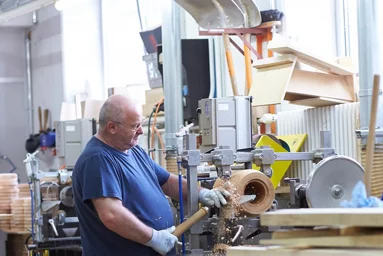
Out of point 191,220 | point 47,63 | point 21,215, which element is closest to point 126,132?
point 191,220

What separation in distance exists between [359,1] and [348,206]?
3.02m

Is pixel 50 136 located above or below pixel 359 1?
below

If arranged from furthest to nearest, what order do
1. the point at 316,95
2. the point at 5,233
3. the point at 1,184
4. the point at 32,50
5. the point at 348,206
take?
the point at 32,50 < the point at 5,233 < the point at 1,184 < the point at 316,95 < the point at 348,206

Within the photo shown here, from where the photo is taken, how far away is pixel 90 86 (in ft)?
33.7

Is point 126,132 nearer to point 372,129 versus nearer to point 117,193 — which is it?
point 117,193

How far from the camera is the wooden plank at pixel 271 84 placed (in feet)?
17.2

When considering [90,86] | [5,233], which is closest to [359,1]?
[5,233]

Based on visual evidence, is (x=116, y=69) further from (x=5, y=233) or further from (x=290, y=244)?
(x=290, y=244)

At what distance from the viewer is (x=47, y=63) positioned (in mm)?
11094

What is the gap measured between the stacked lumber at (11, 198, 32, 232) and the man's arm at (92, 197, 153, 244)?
12.9 ft

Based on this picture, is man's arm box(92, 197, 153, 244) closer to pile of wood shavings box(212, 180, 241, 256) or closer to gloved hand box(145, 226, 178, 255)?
gloved hand box(145, 226, 178, 255)

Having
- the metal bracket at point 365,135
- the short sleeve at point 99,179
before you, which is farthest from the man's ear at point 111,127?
the metal bracket at point 365,135

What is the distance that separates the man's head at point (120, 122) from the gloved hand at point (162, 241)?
1.61ft

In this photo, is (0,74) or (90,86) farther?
(0,74)
